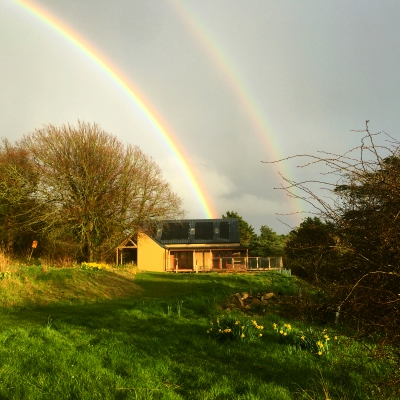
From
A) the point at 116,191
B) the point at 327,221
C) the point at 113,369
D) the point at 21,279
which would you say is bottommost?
the point at 113,369

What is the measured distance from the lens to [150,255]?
37.7m

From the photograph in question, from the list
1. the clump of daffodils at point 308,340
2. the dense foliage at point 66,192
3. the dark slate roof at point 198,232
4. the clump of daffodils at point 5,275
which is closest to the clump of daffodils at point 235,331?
the clump of daffodils at point 308,340

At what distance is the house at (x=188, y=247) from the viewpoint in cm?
3759

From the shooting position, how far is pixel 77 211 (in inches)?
1049

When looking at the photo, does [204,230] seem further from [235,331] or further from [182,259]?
[235,331]

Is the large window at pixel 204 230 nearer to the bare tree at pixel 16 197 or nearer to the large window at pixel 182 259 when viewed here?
the large window at pixel 182 259

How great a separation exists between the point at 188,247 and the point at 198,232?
104 inches

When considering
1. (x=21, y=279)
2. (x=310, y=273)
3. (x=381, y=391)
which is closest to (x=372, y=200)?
(x=310, y=273)

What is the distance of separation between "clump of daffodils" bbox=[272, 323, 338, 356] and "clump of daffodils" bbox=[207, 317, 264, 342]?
1.45 feet

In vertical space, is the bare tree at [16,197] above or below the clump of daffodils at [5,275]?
above

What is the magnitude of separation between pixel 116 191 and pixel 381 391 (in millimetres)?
25784

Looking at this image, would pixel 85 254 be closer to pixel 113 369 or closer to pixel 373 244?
pixel 113 369

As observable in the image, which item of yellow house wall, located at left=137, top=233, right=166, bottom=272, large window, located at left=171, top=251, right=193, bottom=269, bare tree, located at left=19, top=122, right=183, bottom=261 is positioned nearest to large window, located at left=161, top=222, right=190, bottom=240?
large window, located at left=171, top=251, right=193, bottom=269

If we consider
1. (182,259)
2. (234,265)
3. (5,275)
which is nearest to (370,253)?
(5,275)
